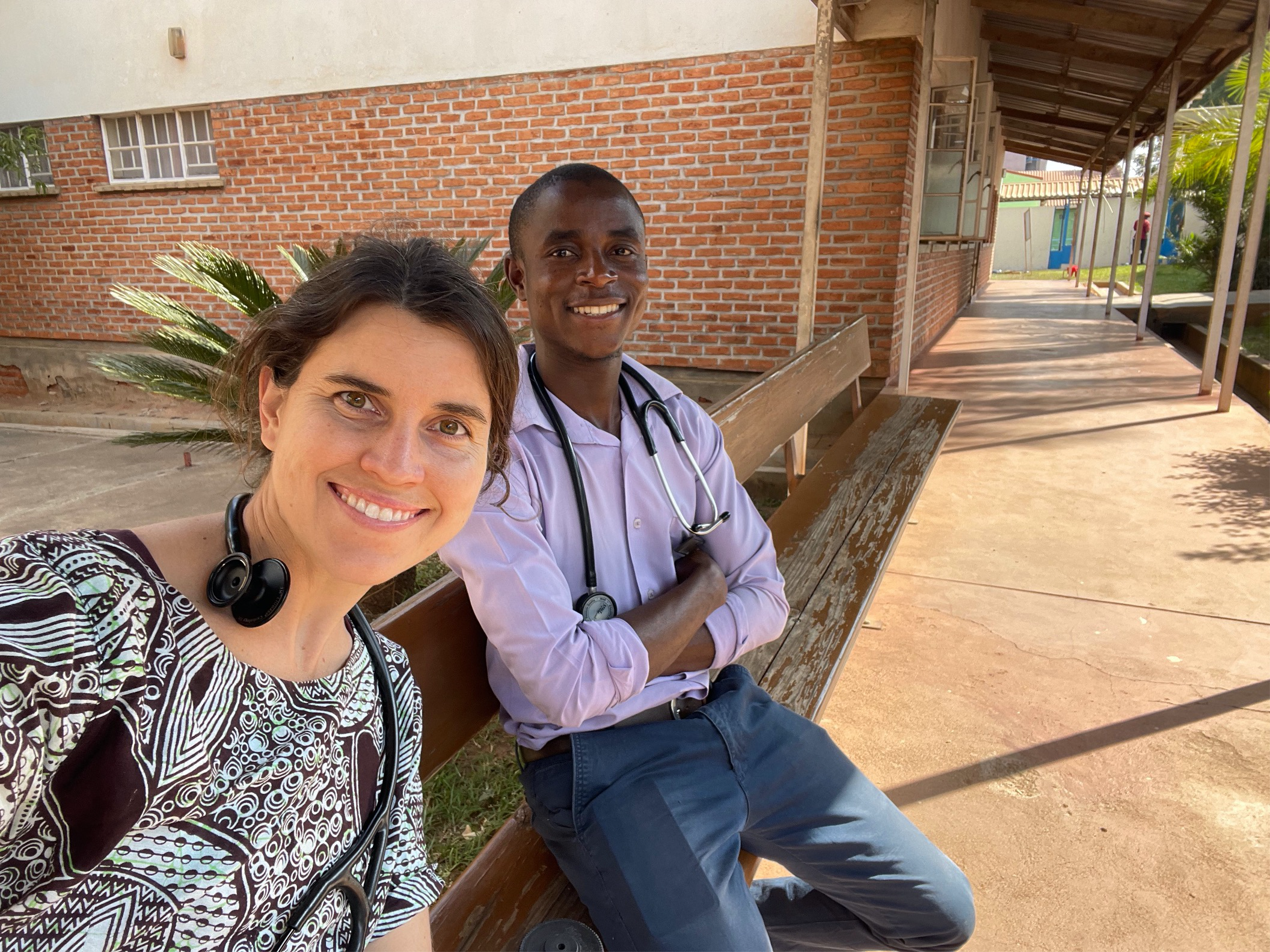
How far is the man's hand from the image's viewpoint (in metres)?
1.59

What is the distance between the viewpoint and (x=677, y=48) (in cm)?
636

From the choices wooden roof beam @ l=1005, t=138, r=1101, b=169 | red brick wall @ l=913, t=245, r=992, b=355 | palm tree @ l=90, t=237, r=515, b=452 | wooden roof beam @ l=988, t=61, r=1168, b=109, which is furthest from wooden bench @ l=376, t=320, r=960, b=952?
wooden roof beam @ l=1005, t=138, r=1101, b=169

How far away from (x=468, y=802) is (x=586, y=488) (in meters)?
1.82

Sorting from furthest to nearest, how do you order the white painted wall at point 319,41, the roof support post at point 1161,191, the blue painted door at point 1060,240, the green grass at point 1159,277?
the blue painted door at point 1060,240, the green grass at point 1159,277, the roof support post at point 1161,191, the white painted wall at point 319,41

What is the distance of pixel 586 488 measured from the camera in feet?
5.55

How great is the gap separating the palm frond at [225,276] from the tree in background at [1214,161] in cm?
1441

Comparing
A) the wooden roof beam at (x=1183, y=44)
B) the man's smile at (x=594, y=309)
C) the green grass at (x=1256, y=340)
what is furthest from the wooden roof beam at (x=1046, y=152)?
the man's smile at (x=594, y=309)

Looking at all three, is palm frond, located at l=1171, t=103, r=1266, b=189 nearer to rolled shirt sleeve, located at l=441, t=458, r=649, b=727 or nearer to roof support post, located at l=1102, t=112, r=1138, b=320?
roof support post, located at l=1102, t=112, r=1138, b=320

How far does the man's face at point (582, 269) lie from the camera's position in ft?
5.86

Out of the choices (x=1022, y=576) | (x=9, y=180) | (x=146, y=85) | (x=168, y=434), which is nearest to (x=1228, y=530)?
(x=1022, y=576)

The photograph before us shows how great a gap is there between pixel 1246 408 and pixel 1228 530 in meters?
3.11

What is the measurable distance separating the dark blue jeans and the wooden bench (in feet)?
0.42

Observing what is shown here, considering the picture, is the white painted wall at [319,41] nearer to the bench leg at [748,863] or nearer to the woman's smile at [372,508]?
the bench leg at [748,863]

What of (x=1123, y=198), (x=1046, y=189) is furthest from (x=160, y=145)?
(x=1046, y=189)
